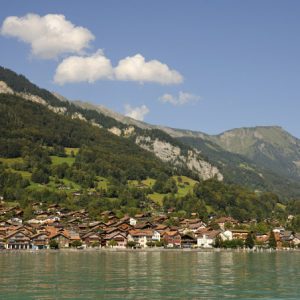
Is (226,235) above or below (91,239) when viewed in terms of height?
above

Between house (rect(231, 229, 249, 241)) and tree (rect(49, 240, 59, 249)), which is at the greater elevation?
house (rect(231, 229, 249, 241))

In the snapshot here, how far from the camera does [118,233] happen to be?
165875 millimetres

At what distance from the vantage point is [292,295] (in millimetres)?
43688

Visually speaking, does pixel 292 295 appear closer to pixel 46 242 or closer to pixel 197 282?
pixel 197 282

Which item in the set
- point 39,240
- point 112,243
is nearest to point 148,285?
point 112,243

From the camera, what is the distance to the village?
517 ft

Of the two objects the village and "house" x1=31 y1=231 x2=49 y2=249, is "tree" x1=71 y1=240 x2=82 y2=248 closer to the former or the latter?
the village

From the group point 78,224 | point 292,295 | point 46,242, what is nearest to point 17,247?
point 46,242


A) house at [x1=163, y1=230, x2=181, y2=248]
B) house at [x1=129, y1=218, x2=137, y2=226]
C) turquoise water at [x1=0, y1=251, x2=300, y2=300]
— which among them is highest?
house at [x1=129, y1=218, x2=137, y2=226]

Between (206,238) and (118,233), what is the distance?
2623 cm

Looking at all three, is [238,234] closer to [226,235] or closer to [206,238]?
[226,235]

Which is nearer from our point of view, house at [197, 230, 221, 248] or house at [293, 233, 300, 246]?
house at [197, 230, 221, 248]

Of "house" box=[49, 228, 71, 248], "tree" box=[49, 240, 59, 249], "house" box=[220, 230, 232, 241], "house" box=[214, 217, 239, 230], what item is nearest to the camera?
"tree" box=[49, 240, 59, 249]

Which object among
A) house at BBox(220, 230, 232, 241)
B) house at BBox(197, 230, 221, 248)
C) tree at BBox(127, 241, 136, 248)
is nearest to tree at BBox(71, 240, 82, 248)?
tree at BBox(127, 241, 136, 248)
